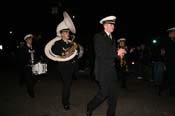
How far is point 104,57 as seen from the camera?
251 inches

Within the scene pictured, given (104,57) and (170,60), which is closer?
(104,57)

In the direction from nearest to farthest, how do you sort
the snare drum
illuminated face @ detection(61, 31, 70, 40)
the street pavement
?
the street pavement, illuminated face @ detection(61, 31, 70, 40), the snare drum

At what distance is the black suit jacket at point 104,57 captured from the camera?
251 inches

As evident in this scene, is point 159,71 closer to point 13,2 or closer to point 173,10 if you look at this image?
point 173,10

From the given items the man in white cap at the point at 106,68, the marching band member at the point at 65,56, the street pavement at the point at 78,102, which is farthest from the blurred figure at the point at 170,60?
the man in white cap at the point at 106,68

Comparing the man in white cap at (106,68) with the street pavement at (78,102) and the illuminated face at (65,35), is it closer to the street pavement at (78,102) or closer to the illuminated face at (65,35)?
the street pavement at (78,102)

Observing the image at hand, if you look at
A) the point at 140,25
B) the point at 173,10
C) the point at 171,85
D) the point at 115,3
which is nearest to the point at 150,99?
the point at 171,85

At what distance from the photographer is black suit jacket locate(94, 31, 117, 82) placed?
636 centimetres

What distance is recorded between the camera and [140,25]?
25.0 meters

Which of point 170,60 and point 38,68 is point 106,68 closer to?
point 38,68

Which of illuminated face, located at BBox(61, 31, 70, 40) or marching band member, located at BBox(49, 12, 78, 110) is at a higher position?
illuminated face, located at BBox(61, 31, 70, 40)

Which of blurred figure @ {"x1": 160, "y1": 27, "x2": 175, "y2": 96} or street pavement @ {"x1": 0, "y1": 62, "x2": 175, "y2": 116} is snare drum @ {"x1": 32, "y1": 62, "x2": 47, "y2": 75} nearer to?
street pavement @ {"x1": 0, "y1": 62, "x2": 175, "y2": 116}

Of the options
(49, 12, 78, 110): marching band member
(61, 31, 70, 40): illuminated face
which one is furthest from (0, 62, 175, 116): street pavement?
(61, 31, 70, 40): illuminated face

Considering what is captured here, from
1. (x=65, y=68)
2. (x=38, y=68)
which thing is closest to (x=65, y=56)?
(x=65, y=68)
